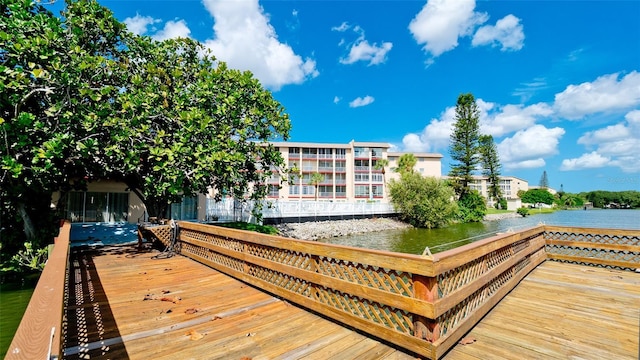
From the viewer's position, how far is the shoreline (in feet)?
81.7

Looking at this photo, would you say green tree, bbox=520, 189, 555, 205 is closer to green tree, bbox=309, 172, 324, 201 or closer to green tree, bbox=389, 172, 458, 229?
green tree, bbox=389, 172, 458, 229

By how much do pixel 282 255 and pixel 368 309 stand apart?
5.69 feet

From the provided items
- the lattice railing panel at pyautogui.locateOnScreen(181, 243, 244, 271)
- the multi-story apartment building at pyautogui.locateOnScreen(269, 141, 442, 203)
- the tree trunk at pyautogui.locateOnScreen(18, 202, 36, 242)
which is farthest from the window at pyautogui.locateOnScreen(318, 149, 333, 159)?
the lattice railing panel at pyautogui.locateOnScreen(181, 243, 244, 271)

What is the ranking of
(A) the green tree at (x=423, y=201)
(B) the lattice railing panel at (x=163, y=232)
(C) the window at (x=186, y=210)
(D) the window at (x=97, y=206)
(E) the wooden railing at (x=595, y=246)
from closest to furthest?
(E) the wooden railing at (x=595, y=246), (B) the lattice railing panel at (x=163, y=232), (D) the window at (x=97, y=206), (C) the window at (x=186, y=210), (A) the green tree at (x=423, y=201)

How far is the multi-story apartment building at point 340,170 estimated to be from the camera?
52844mm

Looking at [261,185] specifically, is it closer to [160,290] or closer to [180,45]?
[180,45]

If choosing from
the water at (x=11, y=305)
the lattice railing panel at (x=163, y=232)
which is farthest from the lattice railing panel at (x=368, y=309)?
the lattice railing panel at (x=163, y=232)

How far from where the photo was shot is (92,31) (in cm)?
1124

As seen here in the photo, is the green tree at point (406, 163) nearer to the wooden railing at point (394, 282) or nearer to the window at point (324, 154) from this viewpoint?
the window at point (324, 154)

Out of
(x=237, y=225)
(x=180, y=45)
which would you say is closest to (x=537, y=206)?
(x=237, y=225)

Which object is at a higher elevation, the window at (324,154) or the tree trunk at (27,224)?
the window at (324,154)

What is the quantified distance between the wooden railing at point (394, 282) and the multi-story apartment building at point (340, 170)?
4721cm

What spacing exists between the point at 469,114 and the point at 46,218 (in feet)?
164

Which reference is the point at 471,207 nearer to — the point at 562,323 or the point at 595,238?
the point at 595,238
